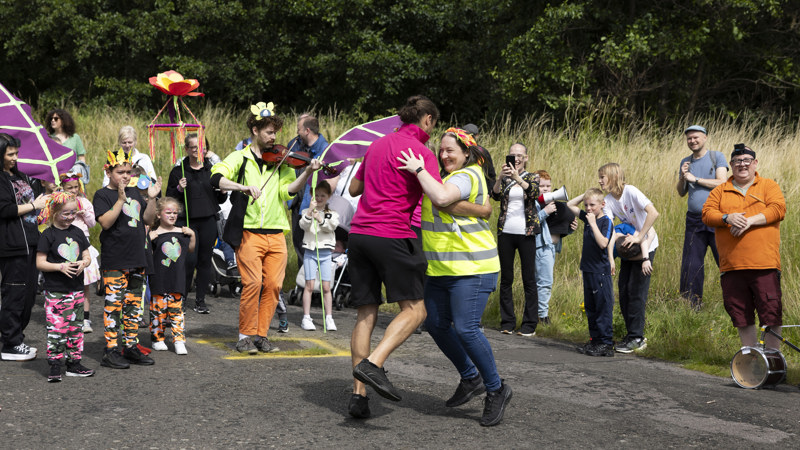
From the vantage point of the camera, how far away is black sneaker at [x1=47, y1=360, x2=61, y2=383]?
646cm

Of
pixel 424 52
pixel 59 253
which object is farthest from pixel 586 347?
A: pixel 424 52

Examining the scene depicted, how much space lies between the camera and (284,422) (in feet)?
17.9

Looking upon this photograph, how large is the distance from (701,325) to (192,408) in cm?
528

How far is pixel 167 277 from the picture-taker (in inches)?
299

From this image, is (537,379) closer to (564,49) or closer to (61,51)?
(564,49)

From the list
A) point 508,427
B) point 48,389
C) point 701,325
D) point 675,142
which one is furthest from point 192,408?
point 675,142

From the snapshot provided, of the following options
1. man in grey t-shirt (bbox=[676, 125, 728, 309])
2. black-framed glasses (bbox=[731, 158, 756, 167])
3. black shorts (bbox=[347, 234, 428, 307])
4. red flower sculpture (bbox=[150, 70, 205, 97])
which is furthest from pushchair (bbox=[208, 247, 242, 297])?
black-framed glasses (bbox=[731, 158, 756, 167])

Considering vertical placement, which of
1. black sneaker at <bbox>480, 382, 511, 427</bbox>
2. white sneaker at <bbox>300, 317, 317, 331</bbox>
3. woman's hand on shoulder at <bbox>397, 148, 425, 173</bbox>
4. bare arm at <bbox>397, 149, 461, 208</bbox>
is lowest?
white sneaker at <bbox>300, 317, 317, 331</bbox>

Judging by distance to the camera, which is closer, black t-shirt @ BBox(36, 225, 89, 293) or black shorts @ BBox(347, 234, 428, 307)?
black shorts @ BBox(347, 234, 428, 307)

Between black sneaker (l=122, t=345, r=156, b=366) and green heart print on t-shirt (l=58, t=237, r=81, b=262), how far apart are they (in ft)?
3.12

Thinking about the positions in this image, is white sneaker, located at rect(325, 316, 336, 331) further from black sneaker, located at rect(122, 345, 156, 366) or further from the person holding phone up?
black sneaker, located at rect(122, 345, 156, 366)

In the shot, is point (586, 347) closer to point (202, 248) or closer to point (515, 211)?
point (515, 211)

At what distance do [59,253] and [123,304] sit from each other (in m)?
0.82

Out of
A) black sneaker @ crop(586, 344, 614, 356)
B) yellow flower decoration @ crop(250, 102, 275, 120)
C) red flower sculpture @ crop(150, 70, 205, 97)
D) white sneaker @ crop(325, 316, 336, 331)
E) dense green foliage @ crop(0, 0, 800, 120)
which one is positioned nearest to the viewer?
yellow flower decoration @ crop(250, 102, 275, 120)
